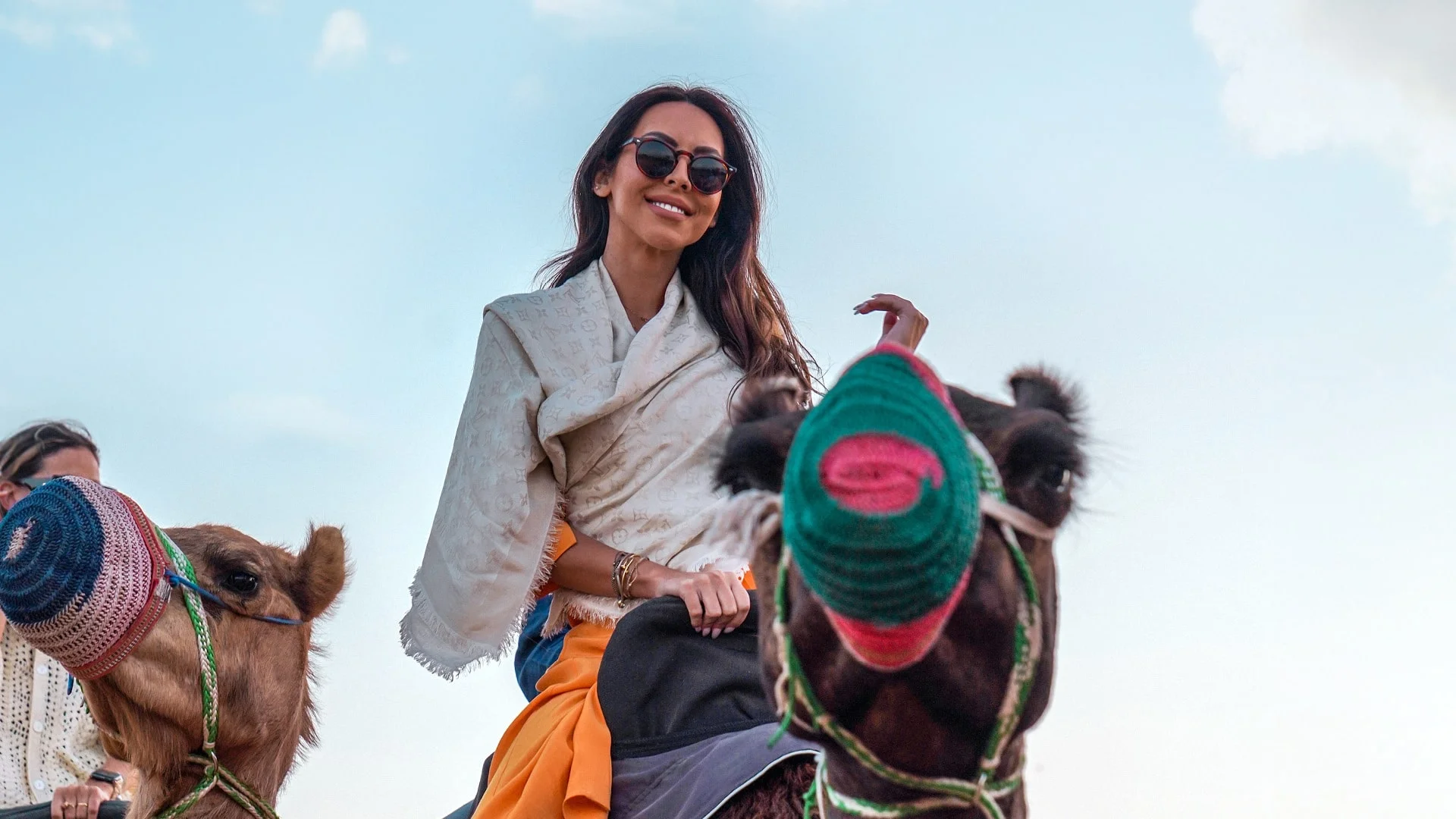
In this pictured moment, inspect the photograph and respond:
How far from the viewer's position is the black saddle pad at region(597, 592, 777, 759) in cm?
360

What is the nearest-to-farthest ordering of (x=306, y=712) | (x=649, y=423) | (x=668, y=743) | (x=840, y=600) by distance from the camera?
(x=840, y=600)
(x=668, y=743)
(x=649, y=423)
(x=306, y=712)

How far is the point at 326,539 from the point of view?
501 centimetres

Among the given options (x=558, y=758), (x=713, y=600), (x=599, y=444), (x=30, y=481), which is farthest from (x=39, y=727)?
(x=713, y=600)

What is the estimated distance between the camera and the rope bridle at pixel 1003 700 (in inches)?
83.5

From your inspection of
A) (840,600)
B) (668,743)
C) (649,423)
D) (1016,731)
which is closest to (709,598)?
(668,743)

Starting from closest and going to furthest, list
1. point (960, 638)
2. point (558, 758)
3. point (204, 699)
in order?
point (960, 638)
point (558, 758)
point (204, 699)

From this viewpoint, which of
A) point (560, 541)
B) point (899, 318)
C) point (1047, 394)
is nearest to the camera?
point (1047, 394)

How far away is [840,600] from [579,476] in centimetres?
235

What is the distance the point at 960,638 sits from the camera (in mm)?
2043

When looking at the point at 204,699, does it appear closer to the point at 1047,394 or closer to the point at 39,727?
the point at 39,727

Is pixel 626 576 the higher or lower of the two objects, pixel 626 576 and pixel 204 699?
the higher

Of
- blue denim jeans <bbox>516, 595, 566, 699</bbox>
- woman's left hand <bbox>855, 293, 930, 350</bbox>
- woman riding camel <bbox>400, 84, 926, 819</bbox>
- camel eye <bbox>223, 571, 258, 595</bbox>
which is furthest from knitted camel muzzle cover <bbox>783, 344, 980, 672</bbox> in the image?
camel eye <bbox>223, 571, 258, 595</bbox>

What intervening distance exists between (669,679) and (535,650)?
2.38 feet

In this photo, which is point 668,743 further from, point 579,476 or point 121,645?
point 121,645
